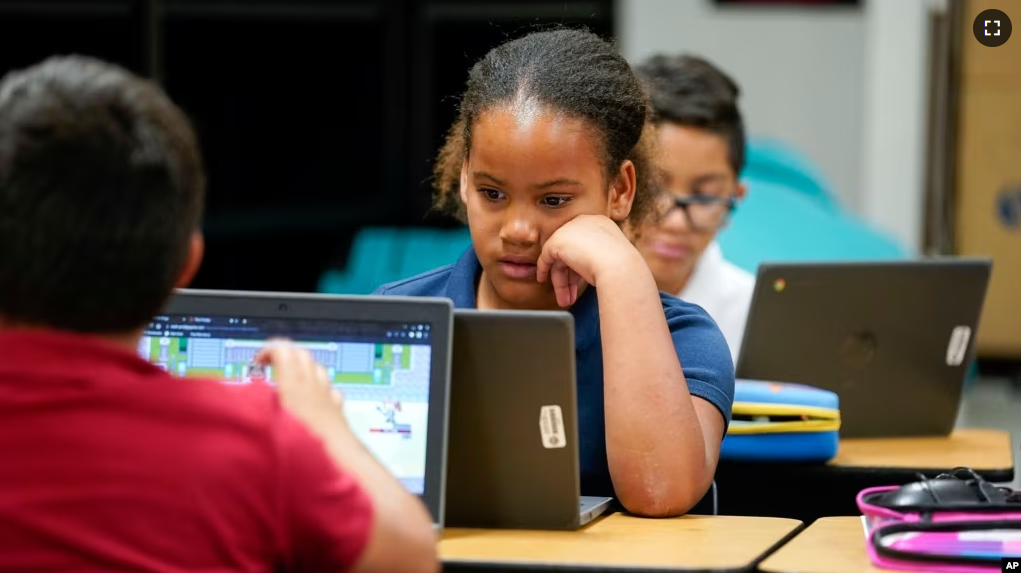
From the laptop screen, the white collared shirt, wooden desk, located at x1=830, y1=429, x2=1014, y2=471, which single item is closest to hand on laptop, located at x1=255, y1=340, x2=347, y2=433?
the laptop screen

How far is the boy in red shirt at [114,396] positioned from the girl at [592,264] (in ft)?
2.21

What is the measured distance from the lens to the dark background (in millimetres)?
6254

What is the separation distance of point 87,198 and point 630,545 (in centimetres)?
77

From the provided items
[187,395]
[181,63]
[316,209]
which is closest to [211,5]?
[181,63]

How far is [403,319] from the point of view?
1717mm

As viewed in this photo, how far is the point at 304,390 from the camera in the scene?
4.44 feet

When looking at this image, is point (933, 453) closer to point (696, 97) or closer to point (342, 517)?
point (696, 97)

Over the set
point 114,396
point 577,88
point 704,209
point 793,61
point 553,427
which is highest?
point 793,61

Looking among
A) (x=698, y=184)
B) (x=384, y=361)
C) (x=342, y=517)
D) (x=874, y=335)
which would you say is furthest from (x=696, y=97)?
(x=342, y=517)

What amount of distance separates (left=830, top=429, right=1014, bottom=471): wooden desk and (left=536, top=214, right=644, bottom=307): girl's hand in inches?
28.3

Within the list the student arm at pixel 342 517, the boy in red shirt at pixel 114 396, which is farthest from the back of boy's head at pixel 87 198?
the student arm at pixel 342 517

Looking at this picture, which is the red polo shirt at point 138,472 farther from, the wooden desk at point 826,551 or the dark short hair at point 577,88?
the dark short hair at point 577,88

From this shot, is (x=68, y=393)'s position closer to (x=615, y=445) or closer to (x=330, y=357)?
(x=330, y=357)

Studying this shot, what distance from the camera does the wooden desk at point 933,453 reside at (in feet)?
7.98
